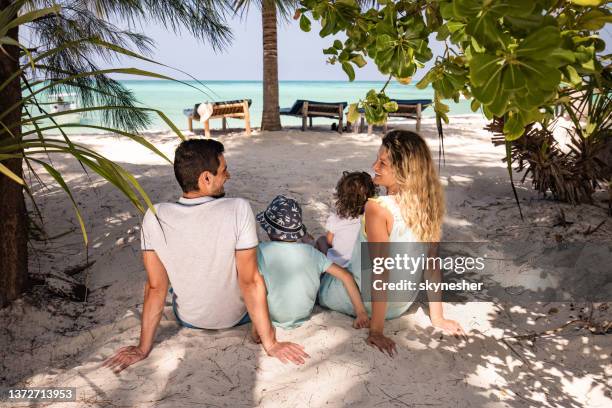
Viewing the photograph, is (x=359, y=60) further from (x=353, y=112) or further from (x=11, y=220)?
(x=11, y=220)

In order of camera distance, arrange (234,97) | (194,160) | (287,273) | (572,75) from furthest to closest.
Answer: (234,97), (287,273), (194,160), (572,75)

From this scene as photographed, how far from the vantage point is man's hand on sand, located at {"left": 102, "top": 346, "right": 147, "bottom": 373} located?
239 cm

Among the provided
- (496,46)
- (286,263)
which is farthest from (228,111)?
(496,46)

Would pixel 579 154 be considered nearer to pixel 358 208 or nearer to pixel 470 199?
pixel 470 199

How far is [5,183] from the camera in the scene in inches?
126

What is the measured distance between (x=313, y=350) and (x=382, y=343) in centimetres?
37

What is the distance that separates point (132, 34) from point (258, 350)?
4742mm

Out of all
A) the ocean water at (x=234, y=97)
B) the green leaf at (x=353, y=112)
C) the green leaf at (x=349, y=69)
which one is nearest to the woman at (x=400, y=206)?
the green leaf at (x=353, y=112)

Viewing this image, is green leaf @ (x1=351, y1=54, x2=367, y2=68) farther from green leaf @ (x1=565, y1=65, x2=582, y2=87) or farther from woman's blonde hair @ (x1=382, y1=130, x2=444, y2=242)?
woman's blonde hair @ (x1=382, y1=130, x2=444, y2=242)

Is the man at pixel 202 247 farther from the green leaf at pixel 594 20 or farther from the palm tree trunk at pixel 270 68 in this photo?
the palm tree trunk at pixel 270 68

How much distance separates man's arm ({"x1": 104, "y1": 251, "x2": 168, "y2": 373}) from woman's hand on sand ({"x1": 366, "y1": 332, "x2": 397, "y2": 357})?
1103 millimetres

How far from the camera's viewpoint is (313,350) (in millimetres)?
2551

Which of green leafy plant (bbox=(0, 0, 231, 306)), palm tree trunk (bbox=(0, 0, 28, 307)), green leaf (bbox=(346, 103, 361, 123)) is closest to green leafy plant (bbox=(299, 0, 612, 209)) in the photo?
green leaf (bbox=(346, 103, 361, 123))

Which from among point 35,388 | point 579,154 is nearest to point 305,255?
point 35,388
